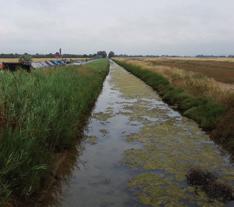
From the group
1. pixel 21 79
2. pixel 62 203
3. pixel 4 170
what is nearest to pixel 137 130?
pixel 21 79

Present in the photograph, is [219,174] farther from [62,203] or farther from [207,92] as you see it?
[207,92]

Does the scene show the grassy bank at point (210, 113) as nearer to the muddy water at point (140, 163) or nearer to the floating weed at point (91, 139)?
the muddy water at point (140, 163)

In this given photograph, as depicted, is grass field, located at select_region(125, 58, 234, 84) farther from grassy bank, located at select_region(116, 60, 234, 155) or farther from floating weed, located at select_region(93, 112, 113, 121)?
floating weed, located at select_region(93, 112, 113, 121)

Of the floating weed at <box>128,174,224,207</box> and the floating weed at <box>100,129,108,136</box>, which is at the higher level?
the floating weed at <box>128,174,224,207</box>

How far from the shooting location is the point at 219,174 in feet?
23.5

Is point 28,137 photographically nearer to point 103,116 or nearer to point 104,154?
point 104,154

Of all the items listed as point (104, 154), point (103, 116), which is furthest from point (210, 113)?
point (104, 154)

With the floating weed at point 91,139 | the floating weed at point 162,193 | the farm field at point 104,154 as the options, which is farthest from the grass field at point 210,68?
the floating weed at point 162,193

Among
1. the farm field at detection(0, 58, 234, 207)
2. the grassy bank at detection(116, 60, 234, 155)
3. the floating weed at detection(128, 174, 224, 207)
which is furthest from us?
the grassy bank at detection(116, 60, 234, 155)

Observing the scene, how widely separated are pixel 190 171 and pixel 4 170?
13.1 feet

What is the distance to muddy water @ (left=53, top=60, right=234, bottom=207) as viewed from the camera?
233 inches

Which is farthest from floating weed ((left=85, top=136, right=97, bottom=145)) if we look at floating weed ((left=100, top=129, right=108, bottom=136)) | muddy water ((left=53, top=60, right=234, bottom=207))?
floating weed ((left=100, top=129, right=108, bottom=136))

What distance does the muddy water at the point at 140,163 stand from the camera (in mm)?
5918

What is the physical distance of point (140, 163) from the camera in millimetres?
7809
